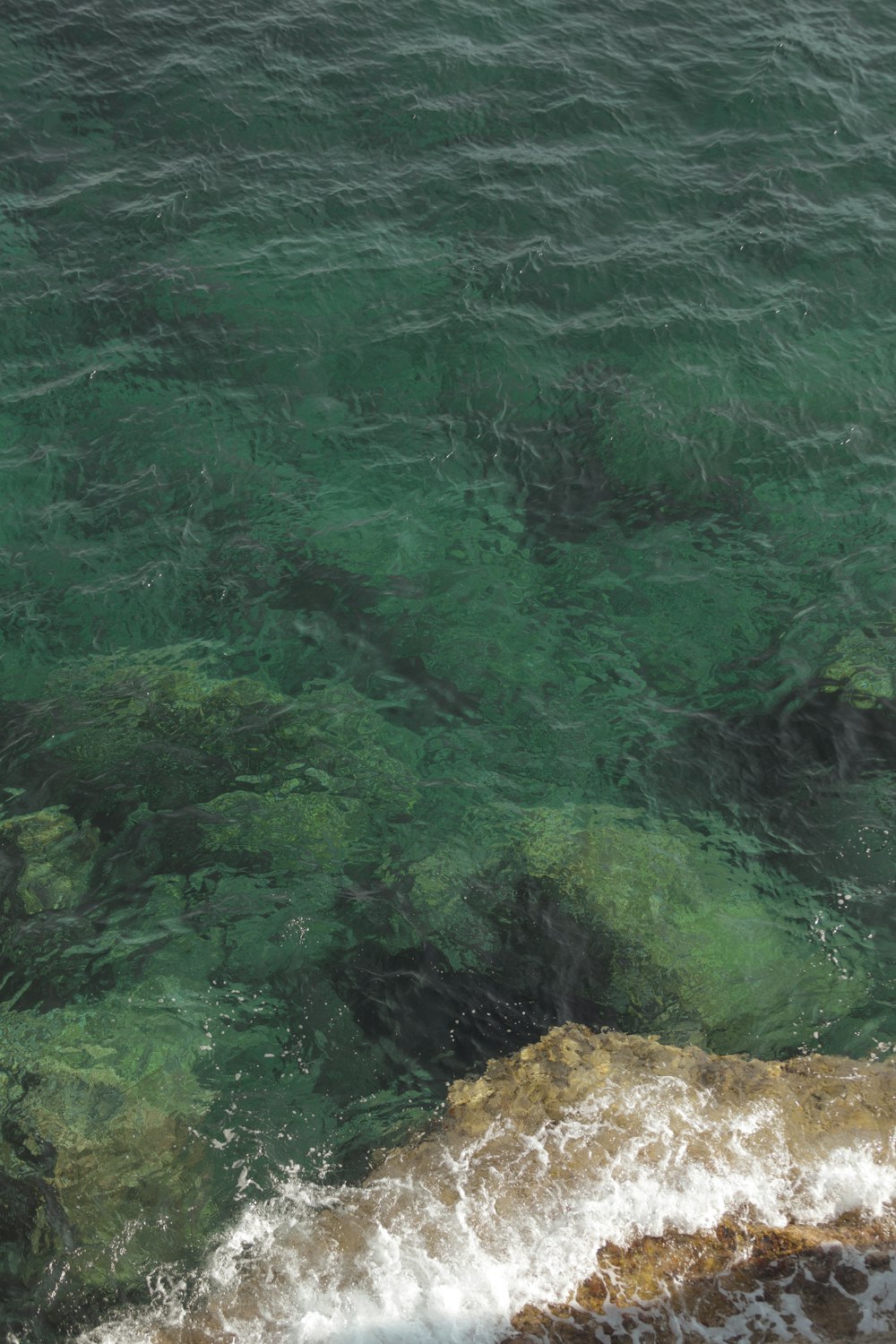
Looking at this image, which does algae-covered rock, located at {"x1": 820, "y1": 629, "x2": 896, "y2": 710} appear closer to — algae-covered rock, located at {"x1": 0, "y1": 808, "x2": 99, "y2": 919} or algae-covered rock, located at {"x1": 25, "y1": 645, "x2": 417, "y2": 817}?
algae-covered rock, located at {"x1": 25, "y1": 645, "x2": 417, "y2": 817}

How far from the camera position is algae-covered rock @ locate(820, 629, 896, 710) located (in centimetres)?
1617

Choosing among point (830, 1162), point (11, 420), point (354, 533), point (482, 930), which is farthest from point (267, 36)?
point (830, 1162)

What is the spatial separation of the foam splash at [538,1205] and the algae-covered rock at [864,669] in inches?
239

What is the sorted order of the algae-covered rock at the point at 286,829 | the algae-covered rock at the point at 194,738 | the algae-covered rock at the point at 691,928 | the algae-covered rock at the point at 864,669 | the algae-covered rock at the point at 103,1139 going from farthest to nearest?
the algae-covered rock at the point at 864,669, the algae-covered rock at the point at 194,738, the algae-covered rock at the point at 286,829, the algae-covered rock at the point at 691,928, the algae-covered rock at the point at 103,1139

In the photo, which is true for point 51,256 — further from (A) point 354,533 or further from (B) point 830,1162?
(B) point 830,1162

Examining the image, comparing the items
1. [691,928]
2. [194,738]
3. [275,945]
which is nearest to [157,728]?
[194,738]

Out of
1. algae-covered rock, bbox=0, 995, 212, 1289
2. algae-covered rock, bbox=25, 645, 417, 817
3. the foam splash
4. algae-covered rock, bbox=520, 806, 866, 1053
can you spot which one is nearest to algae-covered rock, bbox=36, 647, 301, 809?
algae-covered rock, bbox=25, 645, 417, 817

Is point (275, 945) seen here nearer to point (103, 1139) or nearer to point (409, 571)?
point (103, 1139)

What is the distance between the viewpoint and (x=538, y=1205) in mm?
10898

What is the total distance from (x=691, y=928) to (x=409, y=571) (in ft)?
24.8

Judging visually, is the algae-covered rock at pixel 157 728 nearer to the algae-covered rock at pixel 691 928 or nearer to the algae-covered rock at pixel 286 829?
the algae-covered rock at pixel 286 829

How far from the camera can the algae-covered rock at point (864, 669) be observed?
16172mm

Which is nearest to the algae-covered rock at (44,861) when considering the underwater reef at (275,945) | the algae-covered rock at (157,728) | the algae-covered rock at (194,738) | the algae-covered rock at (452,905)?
the underwater reef at (275,945)

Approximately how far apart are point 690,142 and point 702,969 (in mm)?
20063
